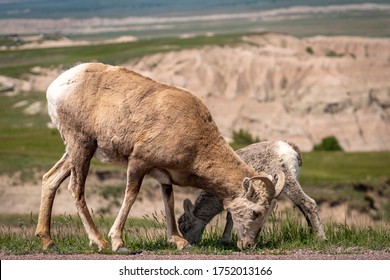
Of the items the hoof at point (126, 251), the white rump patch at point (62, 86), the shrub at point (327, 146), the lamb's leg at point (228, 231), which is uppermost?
the white rump patch at point (62, 86)

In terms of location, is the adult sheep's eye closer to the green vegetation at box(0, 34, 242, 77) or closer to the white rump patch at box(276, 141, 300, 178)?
the white rump patch at box(276, 141, 300, 178)

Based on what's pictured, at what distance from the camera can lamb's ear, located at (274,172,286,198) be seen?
47.9ft

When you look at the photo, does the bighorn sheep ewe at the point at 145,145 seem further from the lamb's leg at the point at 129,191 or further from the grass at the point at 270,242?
the grass at the point at 270,242

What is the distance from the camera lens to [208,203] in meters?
15.8

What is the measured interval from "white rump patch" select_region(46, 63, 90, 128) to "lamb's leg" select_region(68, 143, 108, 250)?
2.47 ft

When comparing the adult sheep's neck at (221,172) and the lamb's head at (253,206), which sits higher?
the adult sheep's neck at (221,172)

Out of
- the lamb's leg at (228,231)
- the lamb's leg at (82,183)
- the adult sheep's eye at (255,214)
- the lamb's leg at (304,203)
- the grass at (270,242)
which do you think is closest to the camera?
the grass at (270,242)

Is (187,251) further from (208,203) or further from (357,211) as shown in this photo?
(357,211)

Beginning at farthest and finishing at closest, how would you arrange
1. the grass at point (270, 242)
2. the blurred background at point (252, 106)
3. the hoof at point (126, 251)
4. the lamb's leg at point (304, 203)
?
the blurred background at point (252, 106) < the lamb's leg at point (304, 203) < the grass at point (270, 242) < the hoof at point (126, 251)

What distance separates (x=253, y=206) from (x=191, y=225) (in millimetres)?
1498

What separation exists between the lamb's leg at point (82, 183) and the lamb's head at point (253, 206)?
2.02m

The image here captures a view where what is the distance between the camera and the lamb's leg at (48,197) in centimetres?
1484

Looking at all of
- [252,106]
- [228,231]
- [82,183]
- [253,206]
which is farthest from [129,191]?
[252,106]

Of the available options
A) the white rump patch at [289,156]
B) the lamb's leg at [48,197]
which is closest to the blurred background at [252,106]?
the white rump patch at [289,156]
